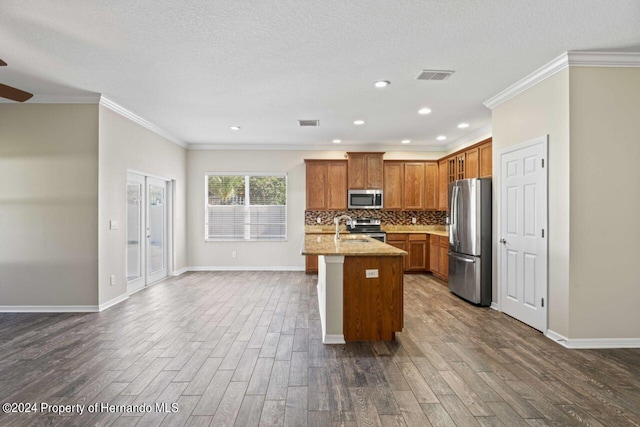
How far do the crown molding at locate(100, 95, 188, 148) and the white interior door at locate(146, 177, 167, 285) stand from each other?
87 cm

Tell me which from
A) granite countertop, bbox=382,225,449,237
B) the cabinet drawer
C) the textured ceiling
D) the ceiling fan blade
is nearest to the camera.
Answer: the textured ceiling

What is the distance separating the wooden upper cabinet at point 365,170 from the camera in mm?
7414

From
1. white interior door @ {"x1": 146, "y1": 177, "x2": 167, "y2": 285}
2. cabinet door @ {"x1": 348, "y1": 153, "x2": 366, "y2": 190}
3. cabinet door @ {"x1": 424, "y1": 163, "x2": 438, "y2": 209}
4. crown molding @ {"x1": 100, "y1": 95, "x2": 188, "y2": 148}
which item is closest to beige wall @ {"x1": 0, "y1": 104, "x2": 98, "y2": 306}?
crown molding @ {"x1": 100, "y1": 95, "x2": 188, "y2": 148}

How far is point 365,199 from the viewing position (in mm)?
7469

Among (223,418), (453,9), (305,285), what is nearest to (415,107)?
(453,9)

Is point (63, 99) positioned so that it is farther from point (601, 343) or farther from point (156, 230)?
point (601, 343)

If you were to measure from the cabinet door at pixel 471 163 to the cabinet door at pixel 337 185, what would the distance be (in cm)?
249

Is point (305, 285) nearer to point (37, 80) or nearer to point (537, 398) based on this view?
point (537, 398)

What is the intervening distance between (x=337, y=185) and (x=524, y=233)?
4133 mm

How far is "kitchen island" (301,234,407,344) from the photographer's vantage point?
3.45 metres

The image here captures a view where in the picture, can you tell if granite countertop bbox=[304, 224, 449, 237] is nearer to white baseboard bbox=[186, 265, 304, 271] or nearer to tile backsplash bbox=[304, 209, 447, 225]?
tile backsplash bbox=[304, 209, 447, 225]

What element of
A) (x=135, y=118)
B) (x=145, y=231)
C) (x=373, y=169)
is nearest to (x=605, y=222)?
(x=373, y=169)

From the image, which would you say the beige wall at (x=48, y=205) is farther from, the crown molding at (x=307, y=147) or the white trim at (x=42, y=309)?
the crown molding at (x=307, y=147)

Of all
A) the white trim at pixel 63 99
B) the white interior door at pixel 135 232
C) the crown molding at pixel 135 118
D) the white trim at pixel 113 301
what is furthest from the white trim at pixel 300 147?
the white trim at pixel 113 301
